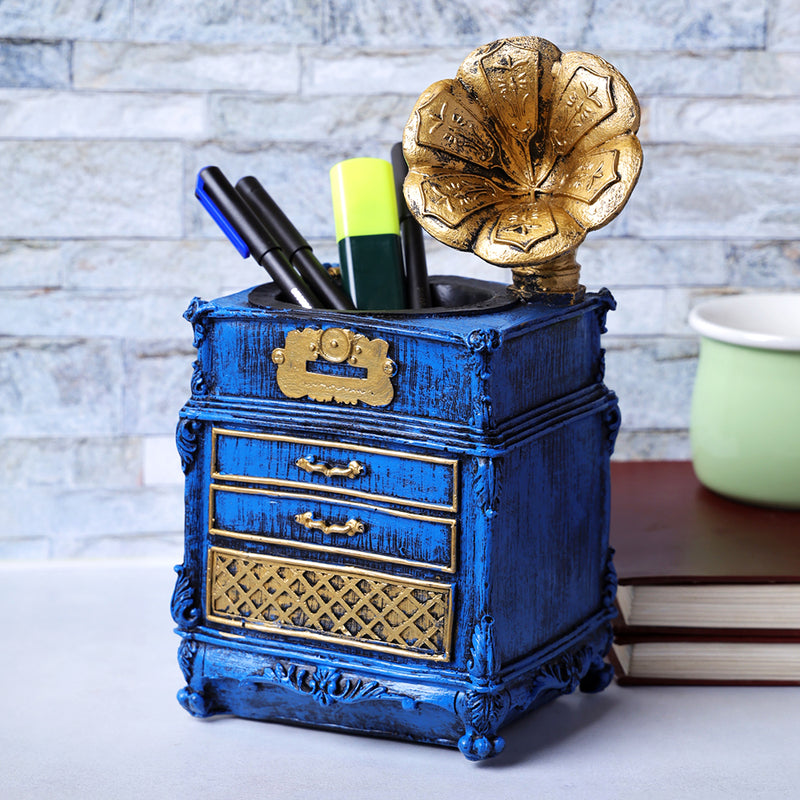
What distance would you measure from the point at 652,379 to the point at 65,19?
0.71 meters

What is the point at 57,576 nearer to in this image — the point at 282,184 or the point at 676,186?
the point at 282,184

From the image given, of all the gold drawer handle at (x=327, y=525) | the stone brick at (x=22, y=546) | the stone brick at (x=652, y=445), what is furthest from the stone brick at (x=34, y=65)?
the stone brick at (x=652, y=445)

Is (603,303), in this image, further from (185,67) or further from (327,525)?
(185,67)

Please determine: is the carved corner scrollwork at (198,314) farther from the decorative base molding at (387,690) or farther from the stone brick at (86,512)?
the stone brick at (86,512)

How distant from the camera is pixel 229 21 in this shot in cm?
117

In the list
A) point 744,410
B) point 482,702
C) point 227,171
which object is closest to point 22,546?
point 227,171

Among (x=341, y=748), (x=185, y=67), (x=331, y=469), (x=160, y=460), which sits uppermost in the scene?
(x=185, y=67)

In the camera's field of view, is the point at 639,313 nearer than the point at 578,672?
No

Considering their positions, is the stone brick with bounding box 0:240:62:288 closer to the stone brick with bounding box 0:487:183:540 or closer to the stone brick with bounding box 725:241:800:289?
the stone brick with bounding box 0:487:183:540

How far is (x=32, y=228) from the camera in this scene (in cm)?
122

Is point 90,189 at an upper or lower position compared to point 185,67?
lower

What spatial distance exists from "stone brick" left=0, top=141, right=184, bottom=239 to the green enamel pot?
55cm

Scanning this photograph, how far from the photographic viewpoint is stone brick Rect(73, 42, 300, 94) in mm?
1174

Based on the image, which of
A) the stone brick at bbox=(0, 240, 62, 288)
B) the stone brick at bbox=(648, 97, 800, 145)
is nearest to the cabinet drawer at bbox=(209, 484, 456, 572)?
the stone brick at bbox=(0, 240, 62, 288)
